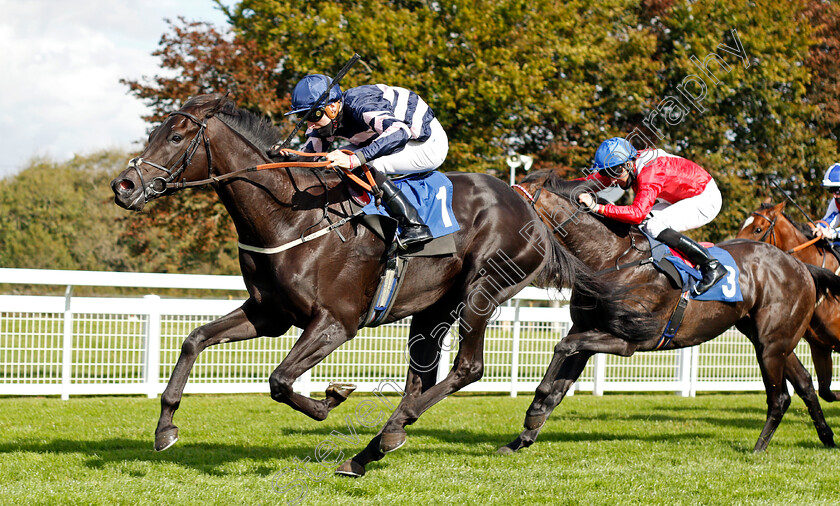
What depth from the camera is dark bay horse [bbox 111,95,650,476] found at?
13.2 ft

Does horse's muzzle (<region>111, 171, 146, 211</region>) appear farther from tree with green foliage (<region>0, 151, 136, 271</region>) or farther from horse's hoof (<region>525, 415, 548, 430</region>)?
tree with green foliage (<region>0, 151, 136, 271</region>)

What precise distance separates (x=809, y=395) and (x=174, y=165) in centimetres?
458

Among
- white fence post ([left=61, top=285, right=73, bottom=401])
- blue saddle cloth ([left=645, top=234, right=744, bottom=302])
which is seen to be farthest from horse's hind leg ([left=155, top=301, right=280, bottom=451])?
white fence post ([left=61, top=285, right=73, bottom=401])

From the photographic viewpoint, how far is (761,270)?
5977 mm

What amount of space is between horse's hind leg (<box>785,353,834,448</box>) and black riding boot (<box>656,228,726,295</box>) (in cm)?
113

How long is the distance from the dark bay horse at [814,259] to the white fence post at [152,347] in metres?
5.27

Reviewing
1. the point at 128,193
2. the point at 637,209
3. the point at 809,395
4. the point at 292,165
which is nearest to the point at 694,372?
the point at 809,395

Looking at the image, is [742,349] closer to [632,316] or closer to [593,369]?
[593,369]

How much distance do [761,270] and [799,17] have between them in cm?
1402

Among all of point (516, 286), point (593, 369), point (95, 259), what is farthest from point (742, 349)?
point (95, 259)

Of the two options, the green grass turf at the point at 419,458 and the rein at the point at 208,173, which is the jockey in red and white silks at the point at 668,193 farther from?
the rein at the point at 208,173

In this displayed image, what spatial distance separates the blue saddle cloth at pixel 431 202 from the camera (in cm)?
438

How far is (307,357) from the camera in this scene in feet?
13.3

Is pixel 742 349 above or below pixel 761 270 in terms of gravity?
below
